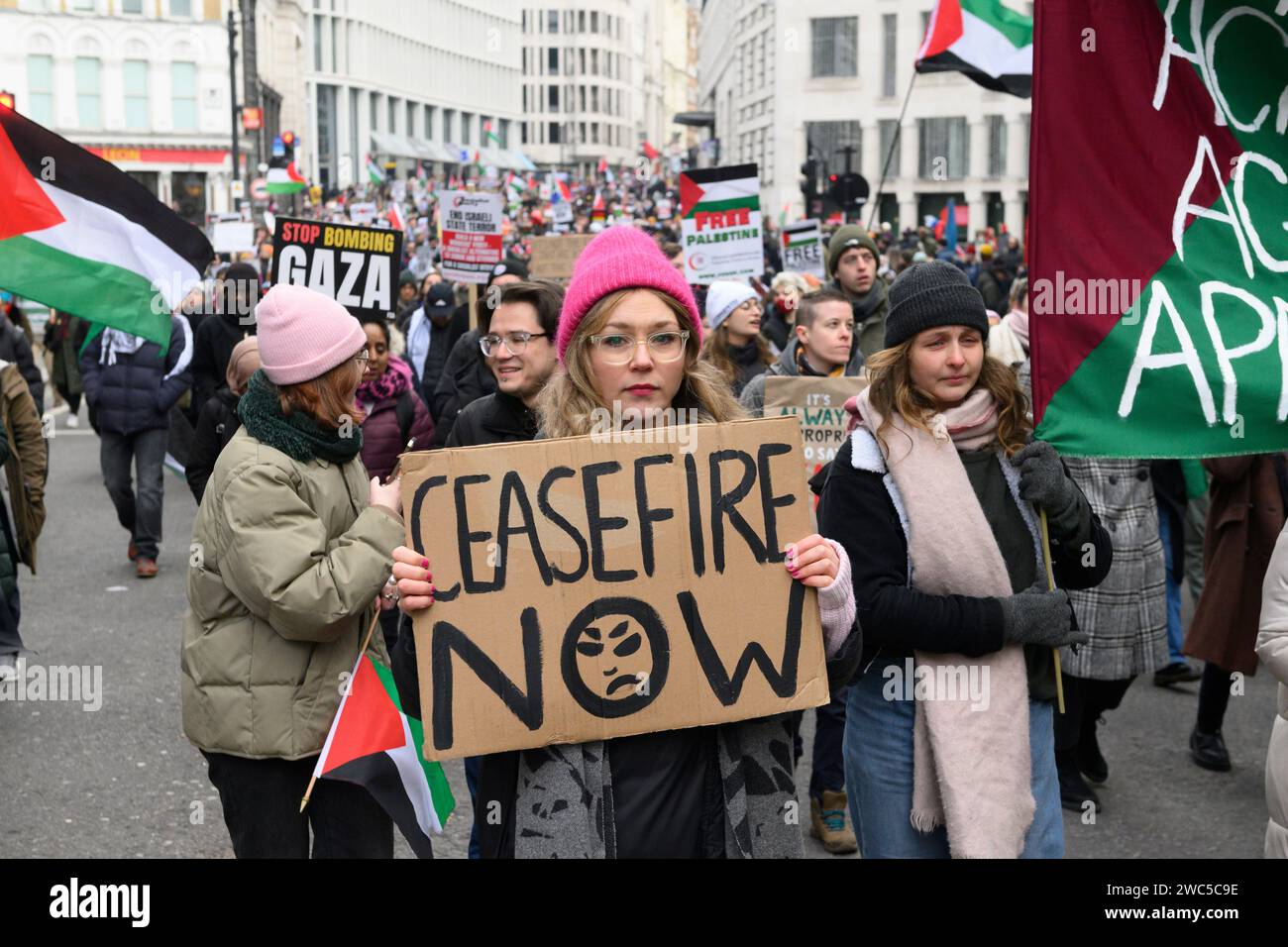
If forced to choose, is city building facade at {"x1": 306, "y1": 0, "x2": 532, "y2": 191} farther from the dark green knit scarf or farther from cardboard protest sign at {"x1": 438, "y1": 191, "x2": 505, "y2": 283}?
the dark green knit scarf

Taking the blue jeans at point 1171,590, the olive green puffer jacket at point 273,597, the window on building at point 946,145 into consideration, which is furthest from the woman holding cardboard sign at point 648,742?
the window on building at point 946,145

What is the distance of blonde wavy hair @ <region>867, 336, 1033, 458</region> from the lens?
3.49 meters

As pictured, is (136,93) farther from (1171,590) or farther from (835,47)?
(1171,590)

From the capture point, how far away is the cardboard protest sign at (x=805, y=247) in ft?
43.4

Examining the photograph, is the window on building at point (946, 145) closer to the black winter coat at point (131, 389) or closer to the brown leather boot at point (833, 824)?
the black winter coat at point (131, 389)

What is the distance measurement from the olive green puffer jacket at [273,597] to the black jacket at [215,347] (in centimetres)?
553

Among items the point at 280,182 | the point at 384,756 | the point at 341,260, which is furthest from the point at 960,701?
the point at 280,182

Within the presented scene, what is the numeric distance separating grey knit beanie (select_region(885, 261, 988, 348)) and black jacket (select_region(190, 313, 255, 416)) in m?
6.19

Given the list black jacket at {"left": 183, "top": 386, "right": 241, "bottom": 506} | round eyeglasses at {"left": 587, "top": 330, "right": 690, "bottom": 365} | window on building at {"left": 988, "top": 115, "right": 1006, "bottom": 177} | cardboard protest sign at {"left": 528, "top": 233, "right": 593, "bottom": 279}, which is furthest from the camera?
window on building at {"left": 988, "top": 115, "right": 1006, "bottom": 177}

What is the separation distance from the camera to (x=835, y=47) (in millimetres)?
56562

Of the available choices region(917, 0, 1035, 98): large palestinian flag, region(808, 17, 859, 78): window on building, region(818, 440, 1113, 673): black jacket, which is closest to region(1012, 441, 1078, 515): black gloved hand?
region(818, 440, 1113, 673): black jacket

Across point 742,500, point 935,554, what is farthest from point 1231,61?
point 742,500

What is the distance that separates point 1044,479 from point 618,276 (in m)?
1.10

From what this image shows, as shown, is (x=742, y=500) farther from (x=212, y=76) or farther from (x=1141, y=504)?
(x=212, y=76)
